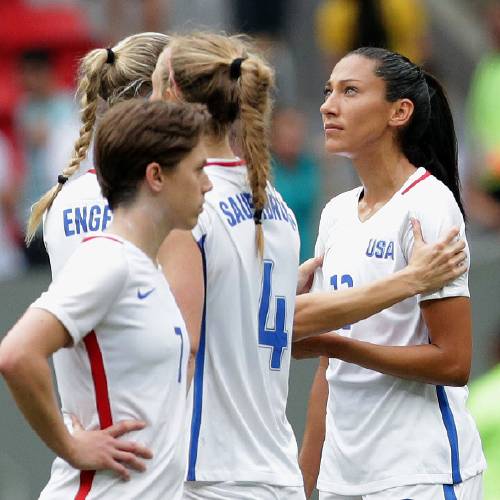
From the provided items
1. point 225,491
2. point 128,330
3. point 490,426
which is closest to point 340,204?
point 490,426

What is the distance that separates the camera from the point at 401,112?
4.09 metres

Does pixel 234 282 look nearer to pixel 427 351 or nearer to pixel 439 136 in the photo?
pixel 427 351

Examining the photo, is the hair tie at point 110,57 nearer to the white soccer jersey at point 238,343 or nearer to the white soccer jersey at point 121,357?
the white soccer jersey at point 238,343

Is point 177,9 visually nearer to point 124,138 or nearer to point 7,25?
point 7,25

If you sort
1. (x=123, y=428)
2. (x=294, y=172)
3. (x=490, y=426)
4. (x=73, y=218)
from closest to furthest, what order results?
(x=123, y=428) < (x=73, y=218) < (x=490, y=426) < (x=294, y=172)

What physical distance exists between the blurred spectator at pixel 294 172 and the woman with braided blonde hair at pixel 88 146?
464 cm

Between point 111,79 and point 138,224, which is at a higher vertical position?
point 111,79

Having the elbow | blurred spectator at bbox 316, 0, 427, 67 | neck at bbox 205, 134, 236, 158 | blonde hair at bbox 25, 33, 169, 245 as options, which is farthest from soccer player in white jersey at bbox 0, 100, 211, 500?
blurred spectator at bbox 316, 0, 427, 67

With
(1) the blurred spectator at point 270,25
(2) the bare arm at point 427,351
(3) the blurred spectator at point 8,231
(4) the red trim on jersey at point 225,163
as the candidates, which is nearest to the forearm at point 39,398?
(4) the red trim on jersey at point 225,163

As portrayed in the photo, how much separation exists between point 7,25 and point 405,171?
6.81 metres

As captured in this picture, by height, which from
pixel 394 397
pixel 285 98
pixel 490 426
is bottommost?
pixel 490 426

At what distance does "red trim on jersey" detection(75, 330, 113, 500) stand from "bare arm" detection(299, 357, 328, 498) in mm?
1329

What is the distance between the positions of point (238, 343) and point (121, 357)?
502 millimetres

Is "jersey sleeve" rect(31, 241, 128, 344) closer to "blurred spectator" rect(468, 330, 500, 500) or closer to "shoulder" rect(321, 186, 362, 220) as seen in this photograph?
"shoulder" rect(321, 186, 362, 220)
